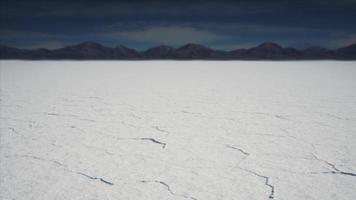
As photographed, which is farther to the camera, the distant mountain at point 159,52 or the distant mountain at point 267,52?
the distant mountain at point 159,52

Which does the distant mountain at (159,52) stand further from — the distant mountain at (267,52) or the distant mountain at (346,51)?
the distant mountain at (346,51)

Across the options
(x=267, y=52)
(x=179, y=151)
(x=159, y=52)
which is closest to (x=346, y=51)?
(x=267, y=52)

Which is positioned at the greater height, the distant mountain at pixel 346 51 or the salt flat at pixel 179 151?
the distant mountain at pixel 346 51

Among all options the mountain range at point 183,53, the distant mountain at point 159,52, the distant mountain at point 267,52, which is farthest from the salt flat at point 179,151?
the distant mountain at point 159,52

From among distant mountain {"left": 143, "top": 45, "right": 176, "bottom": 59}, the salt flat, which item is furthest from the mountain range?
the salt flat

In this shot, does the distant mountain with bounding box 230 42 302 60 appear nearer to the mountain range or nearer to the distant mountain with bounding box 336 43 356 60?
the mountain range

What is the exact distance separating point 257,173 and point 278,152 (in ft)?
1.03

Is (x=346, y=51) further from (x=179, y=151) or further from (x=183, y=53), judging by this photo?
(x=179, y=151)

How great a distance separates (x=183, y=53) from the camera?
4566 centimetres

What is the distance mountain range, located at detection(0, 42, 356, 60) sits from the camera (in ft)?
123

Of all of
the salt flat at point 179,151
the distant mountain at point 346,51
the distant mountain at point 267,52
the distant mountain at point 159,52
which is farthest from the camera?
the distant mountain at point 159,52

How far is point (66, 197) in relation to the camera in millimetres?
1211

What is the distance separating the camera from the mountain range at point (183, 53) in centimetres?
3744

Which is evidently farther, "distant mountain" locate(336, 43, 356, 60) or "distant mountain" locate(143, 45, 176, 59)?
"distant mountain" locate(143, 45, 176, 59)
